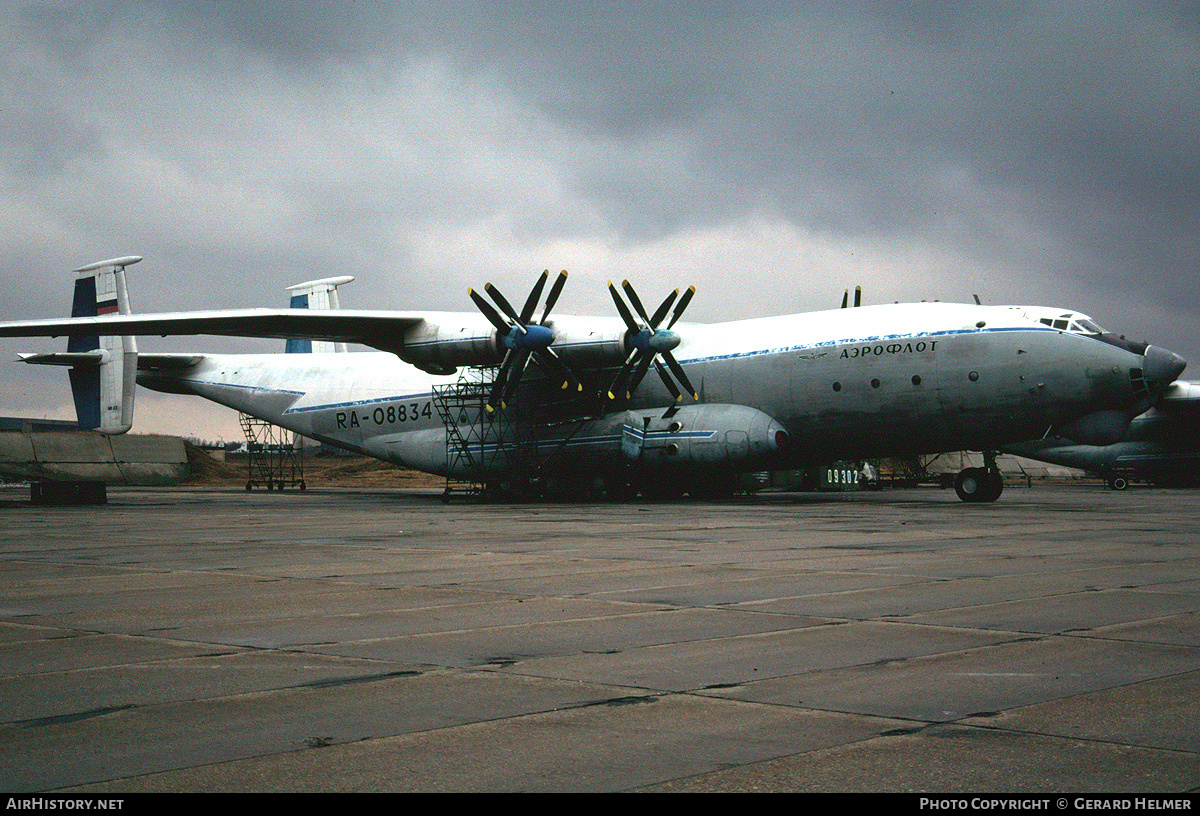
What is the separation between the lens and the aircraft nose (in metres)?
24.4

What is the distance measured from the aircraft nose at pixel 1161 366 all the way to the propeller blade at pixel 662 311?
12196 millimetres

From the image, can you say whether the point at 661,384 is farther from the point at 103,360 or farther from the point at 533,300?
the point at 103,360

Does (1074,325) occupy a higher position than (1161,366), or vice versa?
(1074,325)

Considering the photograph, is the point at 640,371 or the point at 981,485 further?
the point at 640,371

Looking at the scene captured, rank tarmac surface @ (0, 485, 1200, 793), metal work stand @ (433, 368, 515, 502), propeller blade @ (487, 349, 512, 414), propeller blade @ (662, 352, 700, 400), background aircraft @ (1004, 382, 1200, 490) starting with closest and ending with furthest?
tarmac surface @ (0, 485, 1200, 793), propeller blade @ (662, 352, 700, 400), propeller blade @ (487, 349, 512, 414), metal work stand @ (433, 368, 515, 502), background aircraft @ (1004, 382, 1200, 490)

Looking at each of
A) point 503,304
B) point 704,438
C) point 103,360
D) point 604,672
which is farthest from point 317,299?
point 604,672

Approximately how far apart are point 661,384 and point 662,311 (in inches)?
93.7

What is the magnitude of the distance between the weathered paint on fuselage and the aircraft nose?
0.38m

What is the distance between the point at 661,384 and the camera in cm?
3094

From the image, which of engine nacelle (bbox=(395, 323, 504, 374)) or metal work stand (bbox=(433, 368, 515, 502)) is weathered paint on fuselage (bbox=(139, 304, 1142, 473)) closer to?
metal work stand (bbox=(433, 368, 515, 502))

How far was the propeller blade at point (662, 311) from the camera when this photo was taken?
29422mm

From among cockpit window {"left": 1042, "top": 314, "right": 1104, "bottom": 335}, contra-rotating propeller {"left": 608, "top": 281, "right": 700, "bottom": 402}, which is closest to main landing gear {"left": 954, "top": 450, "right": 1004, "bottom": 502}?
cockpit window {"left": 1042, "top": 314, "right": 1104, "bottom": 335}
